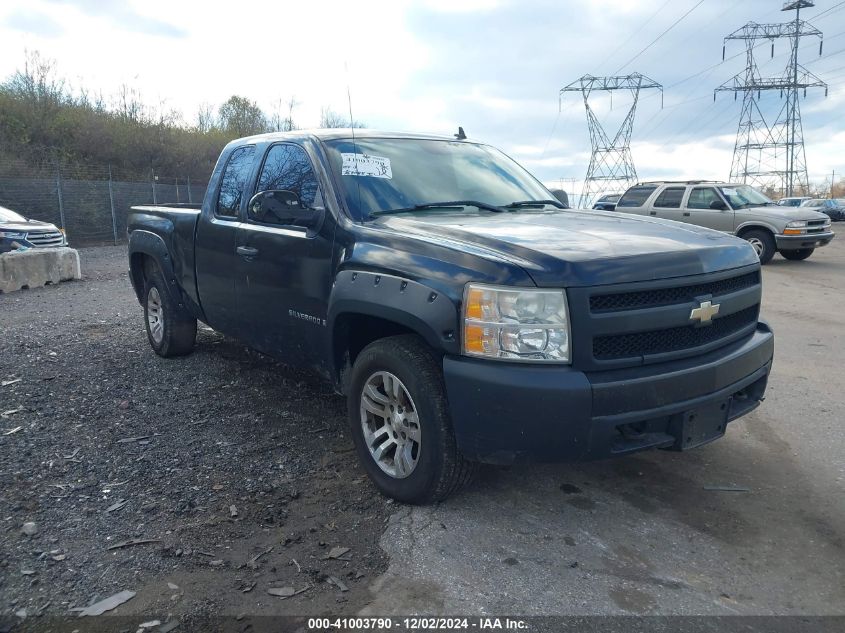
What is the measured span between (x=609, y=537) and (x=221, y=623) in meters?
1.77

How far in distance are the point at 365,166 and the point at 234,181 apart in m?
1.43

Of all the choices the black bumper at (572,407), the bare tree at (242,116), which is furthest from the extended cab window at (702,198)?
the bare tree at (242,116)

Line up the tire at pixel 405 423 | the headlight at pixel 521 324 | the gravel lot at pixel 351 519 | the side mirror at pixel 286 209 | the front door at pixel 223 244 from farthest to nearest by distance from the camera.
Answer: the front door at pixel 223 244 < the side mirror at pixel 286 209 < the tire at pixel 405 423 < the headlight at pixel 521 324 < the gravel lot at pixel 351 519

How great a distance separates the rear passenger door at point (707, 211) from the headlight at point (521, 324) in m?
14.0

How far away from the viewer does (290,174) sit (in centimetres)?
446

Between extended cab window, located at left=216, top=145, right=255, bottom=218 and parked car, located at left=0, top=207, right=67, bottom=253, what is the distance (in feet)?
30.2

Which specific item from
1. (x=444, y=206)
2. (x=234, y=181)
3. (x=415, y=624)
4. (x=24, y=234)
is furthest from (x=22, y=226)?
(x=415, y=624)

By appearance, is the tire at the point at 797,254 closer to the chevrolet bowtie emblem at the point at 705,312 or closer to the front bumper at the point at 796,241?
the front bumper at the point at 796,241

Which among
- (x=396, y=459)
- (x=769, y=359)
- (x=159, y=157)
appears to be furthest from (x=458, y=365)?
(x=159, y=157)

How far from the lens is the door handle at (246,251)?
4493 millimetres

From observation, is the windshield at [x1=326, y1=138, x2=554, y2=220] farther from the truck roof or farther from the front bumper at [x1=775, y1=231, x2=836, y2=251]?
the front bumper at [x1=775, y1=231, x2=836, y2=251]

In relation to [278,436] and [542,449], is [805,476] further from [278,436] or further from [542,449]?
[278,436]

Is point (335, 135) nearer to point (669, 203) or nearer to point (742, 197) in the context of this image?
point (669, 203)

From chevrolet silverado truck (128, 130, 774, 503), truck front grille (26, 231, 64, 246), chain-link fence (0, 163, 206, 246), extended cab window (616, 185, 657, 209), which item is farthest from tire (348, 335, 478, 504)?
chain-link fence (0, 163, 206, 246)
